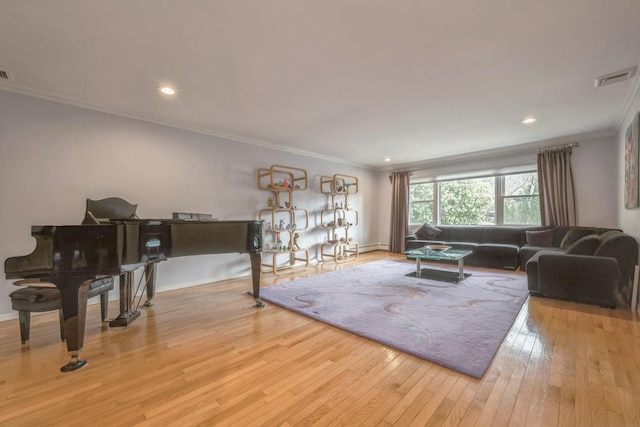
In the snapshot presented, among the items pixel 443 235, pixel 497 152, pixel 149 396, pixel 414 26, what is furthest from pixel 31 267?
pixel 497 152

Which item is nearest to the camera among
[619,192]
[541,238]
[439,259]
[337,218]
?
[439,259]

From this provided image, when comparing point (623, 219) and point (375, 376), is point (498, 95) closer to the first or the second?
point (623, 219)

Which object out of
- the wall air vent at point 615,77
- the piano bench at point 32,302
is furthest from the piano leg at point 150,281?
the wall air vent at point 615,77

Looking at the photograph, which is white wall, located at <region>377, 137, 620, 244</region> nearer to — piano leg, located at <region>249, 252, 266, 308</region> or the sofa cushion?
the sofa cushion

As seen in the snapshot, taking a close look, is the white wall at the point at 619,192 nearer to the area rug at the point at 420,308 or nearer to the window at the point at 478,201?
the window at the point at 478,201

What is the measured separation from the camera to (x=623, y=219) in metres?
3.63

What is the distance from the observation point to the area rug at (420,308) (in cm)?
195

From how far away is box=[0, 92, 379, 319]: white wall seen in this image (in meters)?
2.62

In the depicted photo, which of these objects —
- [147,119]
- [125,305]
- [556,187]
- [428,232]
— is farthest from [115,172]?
[556,187]

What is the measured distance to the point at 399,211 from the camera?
6.66m

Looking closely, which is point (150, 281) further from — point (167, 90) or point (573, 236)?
point (573, 236)

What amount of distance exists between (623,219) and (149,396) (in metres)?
5.68

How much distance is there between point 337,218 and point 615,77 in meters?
4.58

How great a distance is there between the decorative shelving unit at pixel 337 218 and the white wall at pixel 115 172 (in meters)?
1.28
